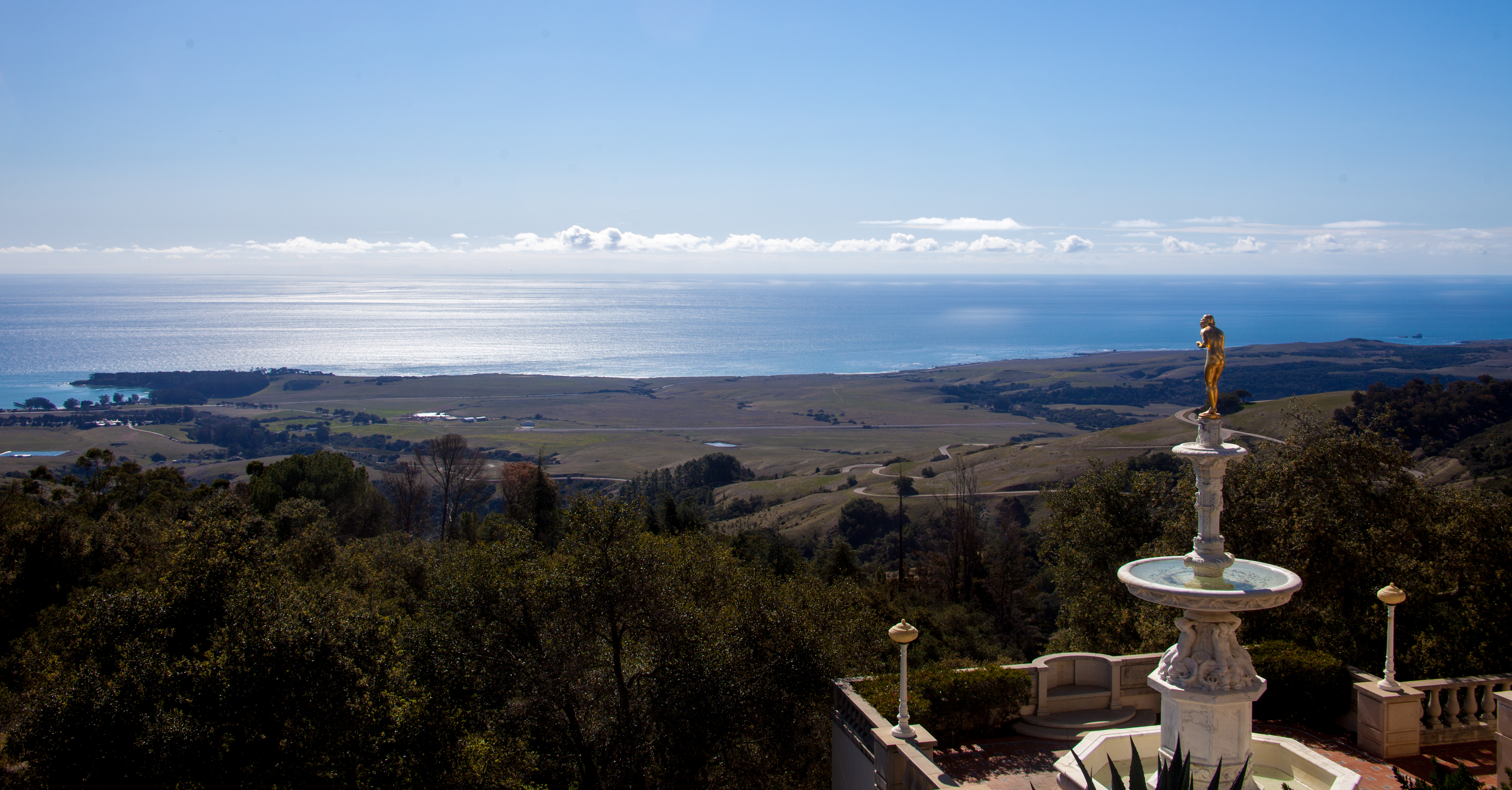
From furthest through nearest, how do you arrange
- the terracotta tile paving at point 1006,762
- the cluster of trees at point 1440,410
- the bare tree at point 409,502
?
the cluster of trees at point 1440,410
the bare tree at point 409,502
the terracotta tile paving at point 1006,762

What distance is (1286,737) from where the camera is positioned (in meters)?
13.6

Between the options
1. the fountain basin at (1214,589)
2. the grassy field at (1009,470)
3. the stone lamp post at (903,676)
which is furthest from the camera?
the grassy field at (1009,470)

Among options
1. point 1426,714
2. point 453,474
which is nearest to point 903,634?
point 1426,714

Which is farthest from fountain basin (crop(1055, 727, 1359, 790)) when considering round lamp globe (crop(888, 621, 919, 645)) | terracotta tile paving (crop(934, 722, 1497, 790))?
round lamp globe (crop(888, 621, 919, 645))

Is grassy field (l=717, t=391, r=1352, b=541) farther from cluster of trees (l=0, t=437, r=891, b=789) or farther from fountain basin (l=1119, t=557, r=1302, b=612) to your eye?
fountain basin (l=1119, t=557, r=1302, b=612)

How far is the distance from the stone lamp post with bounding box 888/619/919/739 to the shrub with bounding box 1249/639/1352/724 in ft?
18.6

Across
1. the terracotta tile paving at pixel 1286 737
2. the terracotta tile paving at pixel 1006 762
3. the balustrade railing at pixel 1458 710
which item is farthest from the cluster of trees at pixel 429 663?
the balustrade railing at pixel 1458 710

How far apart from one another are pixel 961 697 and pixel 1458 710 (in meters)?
7.04

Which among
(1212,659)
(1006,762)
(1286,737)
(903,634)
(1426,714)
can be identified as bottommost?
(1006,762)

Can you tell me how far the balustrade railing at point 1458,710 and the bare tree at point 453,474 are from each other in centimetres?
4321

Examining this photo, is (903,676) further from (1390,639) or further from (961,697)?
(1390,639)

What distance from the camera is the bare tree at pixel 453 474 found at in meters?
52.7

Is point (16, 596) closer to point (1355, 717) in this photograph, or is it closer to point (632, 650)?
point (632, 650)

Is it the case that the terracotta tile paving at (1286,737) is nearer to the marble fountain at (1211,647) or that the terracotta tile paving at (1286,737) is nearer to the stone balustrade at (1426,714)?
the stone balustrade at (1426,714)
